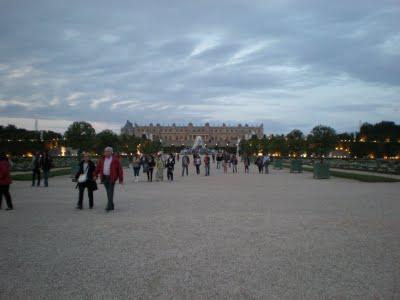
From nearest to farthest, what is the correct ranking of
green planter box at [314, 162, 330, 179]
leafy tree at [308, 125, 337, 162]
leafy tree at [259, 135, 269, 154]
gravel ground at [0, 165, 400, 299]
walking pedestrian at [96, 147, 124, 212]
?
gravel ground at [0, 165, 400, 299] < walking pedestrian at [96, 147, 124, 212] < green planter box at [314, 162, 330, 179] < leafy tree at [308, 125, 337, 162] < leafy tree at [259, 135, 269, 154]

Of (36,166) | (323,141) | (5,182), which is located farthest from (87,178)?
(323,141)

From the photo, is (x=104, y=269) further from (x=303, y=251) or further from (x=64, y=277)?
(x=303, y=251)

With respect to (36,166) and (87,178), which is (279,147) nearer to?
(36,166)

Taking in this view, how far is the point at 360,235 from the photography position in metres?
8.45

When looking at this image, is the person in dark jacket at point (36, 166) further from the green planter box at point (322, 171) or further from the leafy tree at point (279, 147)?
the leafy tree at point (279, 147)

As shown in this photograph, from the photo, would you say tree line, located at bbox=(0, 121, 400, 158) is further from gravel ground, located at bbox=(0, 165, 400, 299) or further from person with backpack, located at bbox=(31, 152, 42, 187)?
gravel ground, located at bbox=(0, 165, 400, 299)

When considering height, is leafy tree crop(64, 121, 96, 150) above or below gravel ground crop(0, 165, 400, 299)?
above

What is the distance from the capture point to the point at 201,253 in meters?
6.97

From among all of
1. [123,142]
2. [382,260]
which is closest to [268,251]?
[382,260]

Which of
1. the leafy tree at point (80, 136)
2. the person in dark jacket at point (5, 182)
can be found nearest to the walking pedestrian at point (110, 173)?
the person in dark jacket at point (5, 182)

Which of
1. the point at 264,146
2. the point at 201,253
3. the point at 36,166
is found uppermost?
the point at 264,146

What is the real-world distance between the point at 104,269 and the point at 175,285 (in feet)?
4.01

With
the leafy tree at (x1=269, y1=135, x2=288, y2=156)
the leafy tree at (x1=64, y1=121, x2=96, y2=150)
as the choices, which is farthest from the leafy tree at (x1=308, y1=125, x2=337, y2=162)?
the leafy tree at (x1=269, y1=135, x2=288, y2=156)

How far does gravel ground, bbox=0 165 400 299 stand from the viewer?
524 centimetres
